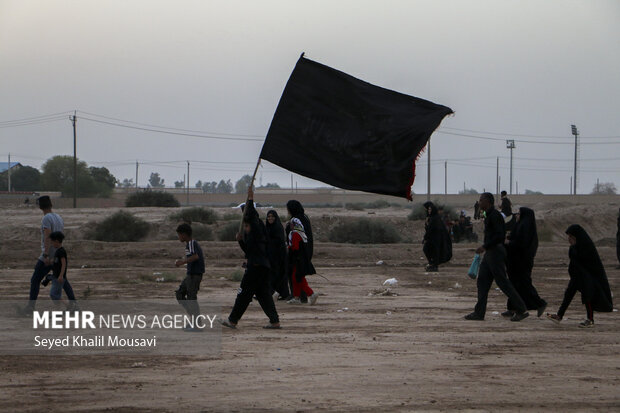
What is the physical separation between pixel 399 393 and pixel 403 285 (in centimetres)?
1240

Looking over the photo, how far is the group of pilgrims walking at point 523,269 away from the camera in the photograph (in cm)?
1281

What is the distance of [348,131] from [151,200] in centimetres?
6391

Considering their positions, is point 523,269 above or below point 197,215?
above

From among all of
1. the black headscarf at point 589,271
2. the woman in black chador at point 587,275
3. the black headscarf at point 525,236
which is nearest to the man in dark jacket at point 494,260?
the black headscarf at point 525,236

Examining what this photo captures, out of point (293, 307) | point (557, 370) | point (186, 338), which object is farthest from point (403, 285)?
point (557, 370)

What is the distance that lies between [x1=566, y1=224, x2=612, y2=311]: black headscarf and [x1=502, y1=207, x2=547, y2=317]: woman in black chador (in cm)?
73

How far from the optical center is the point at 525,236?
13.4 meters

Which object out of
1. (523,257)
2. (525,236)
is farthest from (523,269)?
(525,236)

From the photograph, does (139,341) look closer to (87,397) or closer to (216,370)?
(216,370)

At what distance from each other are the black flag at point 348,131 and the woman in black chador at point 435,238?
45.0ft

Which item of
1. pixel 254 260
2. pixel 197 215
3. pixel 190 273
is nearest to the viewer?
pixel 254 260

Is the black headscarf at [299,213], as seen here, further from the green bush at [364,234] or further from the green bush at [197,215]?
the green bush at [197,215]

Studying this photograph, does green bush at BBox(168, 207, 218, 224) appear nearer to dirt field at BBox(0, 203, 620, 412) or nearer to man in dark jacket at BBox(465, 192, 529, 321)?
dirt field at BBox(0, 203, 620, 412)

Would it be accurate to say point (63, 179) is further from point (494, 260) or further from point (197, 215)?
point (494, 260)
